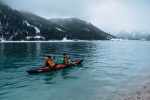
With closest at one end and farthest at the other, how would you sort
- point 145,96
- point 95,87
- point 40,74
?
1. point 145,96
2. point 95,87
3. point 40,74

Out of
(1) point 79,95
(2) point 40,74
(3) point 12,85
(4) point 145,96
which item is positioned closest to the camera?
(4) point 145,96

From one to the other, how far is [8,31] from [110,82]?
22459 cm

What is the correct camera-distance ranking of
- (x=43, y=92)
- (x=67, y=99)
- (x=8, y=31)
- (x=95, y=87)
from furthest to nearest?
(x=8, y=31) → (x=95, y=87) → (x=43, y=92) → (x=67, y=99)

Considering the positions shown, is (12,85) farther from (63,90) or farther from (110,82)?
(110,82)

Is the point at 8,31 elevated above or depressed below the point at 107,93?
above

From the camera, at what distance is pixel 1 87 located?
11766mm

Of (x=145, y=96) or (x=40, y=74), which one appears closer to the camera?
(x=145, y=96)

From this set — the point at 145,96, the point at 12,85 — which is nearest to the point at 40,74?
the point at 12,85

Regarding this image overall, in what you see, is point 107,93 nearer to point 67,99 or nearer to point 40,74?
point 67,99

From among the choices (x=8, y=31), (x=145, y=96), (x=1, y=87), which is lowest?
(x=1, y=87)

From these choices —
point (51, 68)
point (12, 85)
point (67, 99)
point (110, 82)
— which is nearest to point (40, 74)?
point (51, 68)

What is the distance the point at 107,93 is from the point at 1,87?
10.6 metres

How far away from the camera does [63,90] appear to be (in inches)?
434

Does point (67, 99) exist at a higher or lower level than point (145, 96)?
lower
